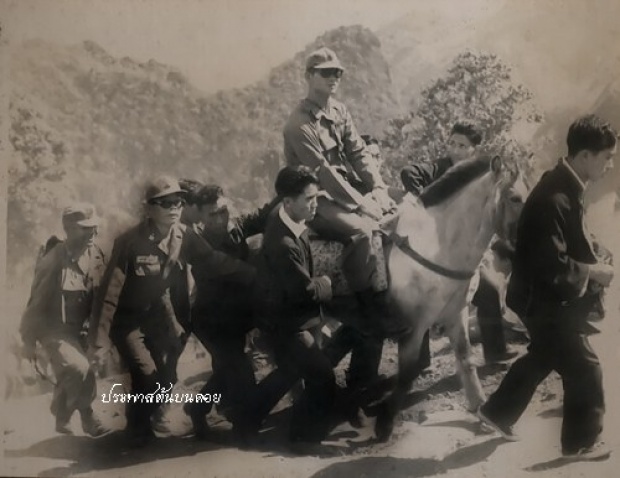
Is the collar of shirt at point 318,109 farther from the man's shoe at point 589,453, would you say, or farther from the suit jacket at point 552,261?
the man's shoe at point 589,453

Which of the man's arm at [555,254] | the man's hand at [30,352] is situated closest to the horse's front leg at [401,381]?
the man's arm at [555,254]

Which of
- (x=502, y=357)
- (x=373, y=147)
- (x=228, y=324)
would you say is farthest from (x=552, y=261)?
(x=228, y=324)

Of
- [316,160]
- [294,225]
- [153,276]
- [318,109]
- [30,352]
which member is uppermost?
[318,109]

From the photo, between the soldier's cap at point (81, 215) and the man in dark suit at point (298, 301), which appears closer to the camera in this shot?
the man in dark suit at point (298, 301)

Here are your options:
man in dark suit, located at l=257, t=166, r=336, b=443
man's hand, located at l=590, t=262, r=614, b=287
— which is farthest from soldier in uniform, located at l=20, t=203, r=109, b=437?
man's hand, located at l=590, t=262, r=614, b=287

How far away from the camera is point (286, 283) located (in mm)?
2510

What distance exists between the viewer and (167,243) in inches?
101

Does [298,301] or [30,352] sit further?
[30,352]

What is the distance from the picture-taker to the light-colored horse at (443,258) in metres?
2.54

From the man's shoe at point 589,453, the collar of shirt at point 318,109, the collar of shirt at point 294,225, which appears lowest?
the man's shoe at point 589,453

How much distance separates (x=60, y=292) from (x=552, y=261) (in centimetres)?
178

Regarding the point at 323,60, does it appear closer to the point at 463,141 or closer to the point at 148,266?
the point at 463,141

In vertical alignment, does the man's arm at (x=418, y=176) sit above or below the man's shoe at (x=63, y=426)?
above

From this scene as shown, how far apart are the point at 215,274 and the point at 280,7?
3.30ft
